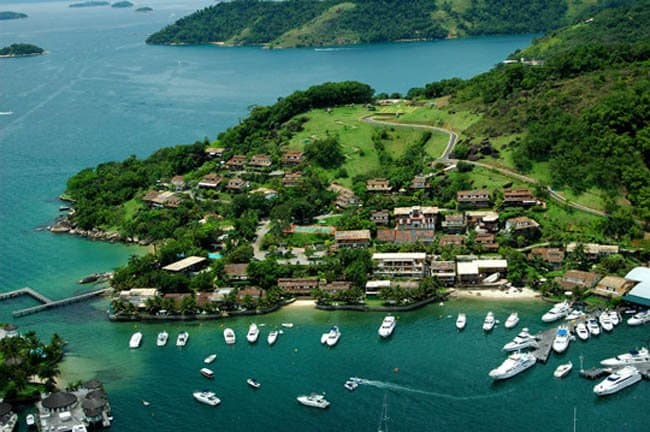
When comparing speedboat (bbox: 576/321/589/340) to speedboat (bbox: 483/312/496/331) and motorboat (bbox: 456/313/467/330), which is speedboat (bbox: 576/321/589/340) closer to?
speedboat (bbox: 483/312/496/331)

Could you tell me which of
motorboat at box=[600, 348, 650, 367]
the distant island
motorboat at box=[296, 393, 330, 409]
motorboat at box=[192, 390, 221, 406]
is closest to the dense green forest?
the distant island

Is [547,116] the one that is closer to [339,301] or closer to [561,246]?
[561,246]

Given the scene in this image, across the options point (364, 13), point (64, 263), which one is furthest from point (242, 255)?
point (364, 13)

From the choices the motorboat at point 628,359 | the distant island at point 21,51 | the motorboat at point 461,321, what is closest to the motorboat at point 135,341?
the motorboat at point 461,321

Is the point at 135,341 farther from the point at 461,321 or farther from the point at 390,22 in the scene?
the point at 390,22

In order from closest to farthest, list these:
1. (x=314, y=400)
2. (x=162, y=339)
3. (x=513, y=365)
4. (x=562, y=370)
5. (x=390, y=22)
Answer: (x=314, y=400) → (x=562, y=370) → (x=513, y=365) → (x=162, y=339) → (x=390, y=22)

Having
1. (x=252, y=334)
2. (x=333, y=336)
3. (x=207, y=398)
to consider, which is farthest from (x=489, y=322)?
(x=207, y=398)
